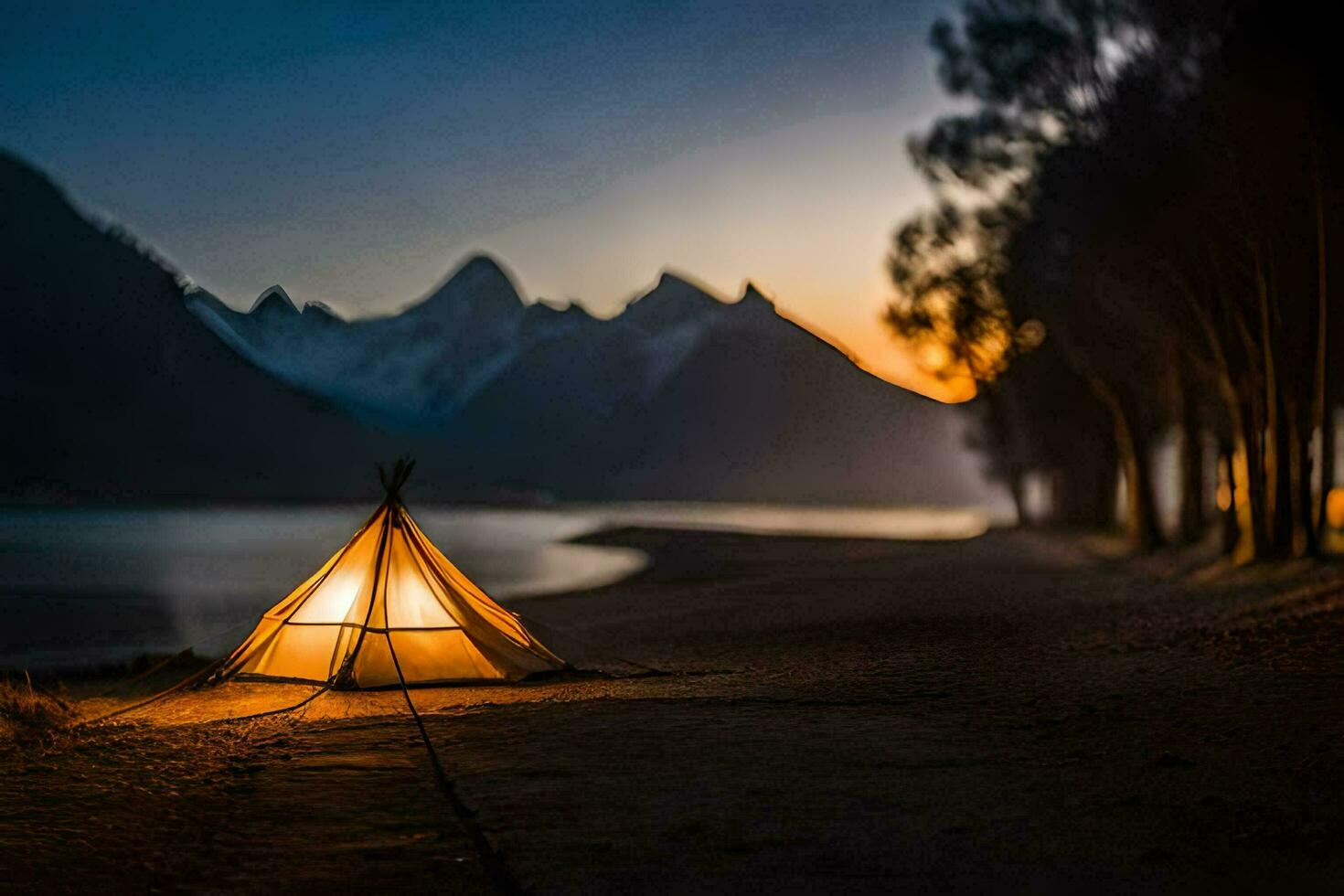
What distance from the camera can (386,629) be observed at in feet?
39.1

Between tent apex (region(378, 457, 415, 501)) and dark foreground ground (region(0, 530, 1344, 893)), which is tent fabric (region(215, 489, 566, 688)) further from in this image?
dark foreground ground (region(0, 530, 1344, 893))

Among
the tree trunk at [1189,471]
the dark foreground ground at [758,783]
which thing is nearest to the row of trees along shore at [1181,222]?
the tree trunk at [1189,471]

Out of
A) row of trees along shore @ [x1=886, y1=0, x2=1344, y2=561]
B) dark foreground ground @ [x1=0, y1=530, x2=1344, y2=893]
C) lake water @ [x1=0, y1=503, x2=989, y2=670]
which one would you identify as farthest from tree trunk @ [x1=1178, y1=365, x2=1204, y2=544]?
dark foreground ground @ [x1=0, y1=530, x2=1344, y2=893]

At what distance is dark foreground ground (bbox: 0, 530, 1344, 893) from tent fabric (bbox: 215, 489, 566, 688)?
0.47 meters

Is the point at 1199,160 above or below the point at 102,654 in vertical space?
above

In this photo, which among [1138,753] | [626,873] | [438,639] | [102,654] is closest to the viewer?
[626,873]

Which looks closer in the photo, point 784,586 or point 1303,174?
point 1303,174

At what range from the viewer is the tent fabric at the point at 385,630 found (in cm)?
1184

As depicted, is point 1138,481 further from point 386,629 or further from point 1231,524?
point 386,629

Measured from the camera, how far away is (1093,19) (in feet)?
75.0

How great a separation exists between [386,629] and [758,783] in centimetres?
539

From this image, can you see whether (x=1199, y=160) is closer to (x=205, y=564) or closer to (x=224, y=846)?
(x=224, y=846)

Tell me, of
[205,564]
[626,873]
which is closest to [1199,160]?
[626,873]

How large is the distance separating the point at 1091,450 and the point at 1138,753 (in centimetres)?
3758
